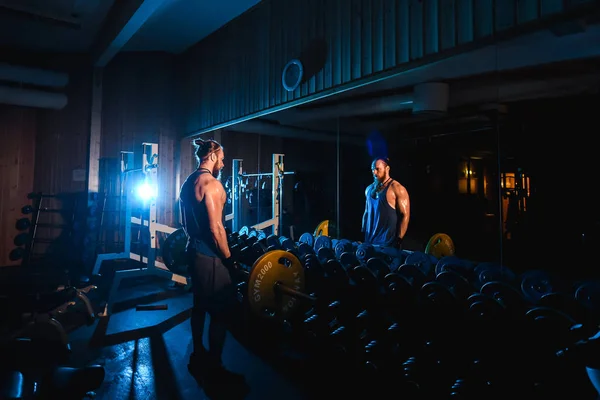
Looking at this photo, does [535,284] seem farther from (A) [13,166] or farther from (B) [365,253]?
(A) [13,166]

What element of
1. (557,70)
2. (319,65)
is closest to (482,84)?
(557,70)

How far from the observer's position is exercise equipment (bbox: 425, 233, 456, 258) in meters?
2.81

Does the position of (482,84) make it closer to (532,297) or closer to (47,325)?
(532,297)

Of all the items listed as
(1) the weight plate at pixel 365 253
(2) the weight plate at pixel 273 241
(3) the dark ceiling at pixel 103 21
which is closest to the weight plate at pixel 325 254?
(1) the weight plate at pixel 365 253

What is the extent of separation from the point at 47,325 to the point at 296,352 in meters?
1.41

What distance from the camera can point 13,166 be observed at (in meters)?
4.73

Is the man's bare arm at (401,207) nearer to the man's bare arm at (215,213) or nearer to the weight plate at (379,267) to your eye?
the weight plate at (379,267)

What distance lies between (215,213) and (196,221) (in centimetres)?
13

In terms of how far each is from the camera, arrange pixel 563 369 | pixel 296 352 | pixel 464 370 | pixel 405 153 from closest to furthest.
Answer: pixel 563 369 → pixel 464 370 → pixel 296 352 → pixel 405 153

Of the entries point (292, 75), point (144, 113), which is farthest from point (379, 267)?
point (144, 113)

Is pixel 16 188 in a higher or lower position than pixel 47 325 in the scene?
higher

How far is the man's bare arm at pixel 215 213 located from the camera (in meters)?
2.04

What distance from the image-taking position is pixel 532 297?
1678mm

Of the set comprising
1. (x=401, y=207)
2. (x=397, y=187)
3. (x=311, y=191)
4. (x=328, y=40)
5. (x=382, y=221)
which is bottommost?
(x=382, y=221)
